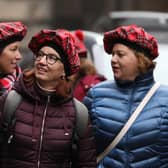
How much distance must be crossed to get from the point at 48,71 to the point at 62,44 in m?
0.22

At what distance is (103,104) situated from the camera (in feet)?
22.0

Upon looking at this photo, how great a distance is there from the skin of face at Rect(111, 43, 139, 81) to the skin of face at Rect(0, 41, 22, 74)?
725 mm

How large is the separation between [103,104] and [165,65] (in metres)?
3.03

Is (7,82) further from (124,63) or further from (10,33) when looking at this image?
(124,63)

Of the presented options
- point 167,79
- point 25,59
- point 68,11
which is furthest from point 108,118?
point 68,11

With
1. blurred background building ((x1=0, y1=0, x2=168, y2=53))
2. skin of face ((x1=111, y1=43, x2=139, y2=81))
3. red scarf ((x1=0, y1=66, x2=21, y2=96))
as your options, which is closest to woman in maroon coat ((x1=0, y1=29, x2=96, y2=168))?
skin of face ((x1=111, y1=43, x2=139, y2=81))

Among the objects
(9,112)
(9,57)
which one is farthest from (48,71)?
(9,57)

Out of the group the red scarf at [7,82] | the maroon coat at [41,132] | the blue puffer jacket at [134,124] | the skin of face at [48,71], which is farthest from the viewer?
the red scarf at [7,82]

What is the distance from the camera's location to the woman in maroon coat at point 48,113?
20.1ft

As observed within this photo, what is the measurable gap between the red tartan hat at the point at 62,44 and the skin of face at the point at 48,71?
0.05 meters

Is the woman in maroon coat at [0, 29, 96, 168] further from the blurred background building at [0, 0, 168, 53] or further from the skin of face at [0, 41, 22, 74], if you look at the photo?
the blurred background building at [0, 0, 168, 53]

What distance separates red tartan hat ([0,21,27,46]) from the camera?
6625mm

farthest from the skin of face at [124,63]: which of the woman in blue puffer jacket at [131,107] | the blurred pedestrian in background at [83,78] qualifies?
the blurred pedestrian in background at [83,78]

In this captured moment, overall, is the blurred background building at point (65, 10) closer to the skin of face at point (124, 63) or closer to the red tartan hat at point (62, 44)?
the skin of face at point (124, 63)
